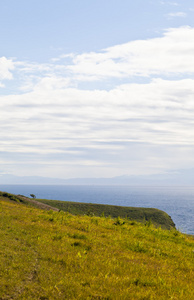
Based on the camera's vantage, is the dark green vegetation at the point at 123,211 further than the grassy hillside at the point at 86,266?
Yes

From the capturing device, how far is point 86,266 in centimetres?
982

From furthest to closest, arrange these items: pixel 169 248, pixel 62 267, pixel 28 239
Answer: pixel 169 248 → pixel 28 239 → pixel 62 267

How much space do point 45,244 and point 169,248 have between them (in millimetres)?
7090

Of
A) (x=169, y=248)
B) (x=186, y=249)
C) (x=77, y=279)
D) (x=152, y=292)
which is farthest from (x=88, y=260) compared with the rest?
(x=186, y=249)

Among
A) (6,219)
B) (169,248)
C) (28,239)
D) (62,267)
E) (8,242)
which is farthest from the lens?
(6,219)

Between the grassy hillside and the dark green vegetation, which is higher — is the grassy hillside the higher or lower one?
the higher one

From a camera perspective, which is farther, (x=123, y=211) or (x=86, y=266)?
(x=123, y=211)

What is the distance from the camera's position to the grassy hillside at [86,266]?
7.73 m

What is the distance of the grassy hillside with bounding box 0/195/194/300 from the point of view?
7.73 m

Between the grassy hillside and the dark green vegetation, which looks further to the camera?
the dark green vegetation

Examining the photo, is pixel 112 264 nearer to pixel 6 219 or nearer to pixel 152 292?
pixel 152 292

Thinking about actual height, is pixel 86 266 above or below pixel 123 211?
above

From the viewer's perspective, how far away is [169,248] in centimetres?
1480

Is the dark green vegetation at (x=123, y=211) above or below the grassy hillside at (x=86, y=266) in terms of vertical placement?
below
